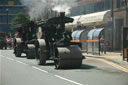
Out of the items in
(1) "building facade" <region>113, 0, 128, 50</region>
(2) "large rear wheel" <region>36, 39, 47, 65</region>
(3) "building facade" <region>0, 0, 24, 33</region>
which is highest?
(3) "building facade" <region>0, 0, 24, 33</region>

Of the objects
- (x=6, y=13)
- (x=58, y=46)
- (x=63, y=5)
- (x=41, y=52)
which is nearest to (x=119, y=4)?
(x=63, y=5)

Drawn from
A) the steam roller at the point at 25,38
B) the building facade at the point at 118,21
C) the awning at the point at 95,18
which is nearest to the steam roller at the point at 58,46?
the steam roller at the point at 25,38

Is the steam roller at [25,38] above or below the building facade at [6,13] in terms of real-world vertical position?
below

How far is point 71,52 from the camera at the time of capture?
48.1ft

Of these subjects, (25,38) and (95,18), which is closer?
(25,38)

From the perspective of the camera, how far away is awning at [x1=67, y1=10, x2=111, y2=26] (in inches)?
1324

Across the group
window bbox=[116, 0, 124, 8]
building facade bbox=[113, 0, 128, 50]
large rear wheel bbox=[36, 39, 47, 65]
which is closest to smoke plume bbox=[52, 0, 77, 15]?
large rear wheel bbox=[36, 39, 47, 65]

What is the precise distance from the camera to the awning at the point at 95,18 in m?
33.6

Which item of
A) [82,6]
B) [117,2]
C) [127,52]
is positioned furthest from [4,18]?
[127,52]

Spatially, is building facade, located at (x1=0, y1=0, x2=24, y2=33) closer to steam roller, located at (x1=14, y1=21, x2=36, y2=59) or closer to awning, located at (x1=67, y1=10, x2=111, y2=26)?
awning, located at (x1=67, y1=10, x2=111, y2=26)

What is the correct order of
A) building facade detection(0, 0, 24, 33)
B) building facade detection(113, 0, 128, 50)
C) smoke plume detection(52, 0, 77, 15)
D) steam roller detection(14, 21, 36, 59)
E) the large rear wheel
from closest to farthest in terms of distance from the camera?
the large rear wheel
smoke plume detection(52, 0, 77, 15)
steam roller detection(14, 21, 36, 59)
building facade detection(113, 0, 128, 50)
building facade detection(0, 0, 24, 33)

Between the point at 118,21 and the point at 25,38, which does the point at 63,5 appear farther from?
the point at 118,21

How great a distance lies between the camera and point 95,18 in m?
35.7

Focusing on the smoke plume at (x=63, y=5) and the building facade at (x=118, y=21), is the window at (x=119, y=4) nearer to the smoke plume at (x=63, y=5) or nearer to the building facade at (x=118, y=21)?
the building facade at (x=118, y=21)
